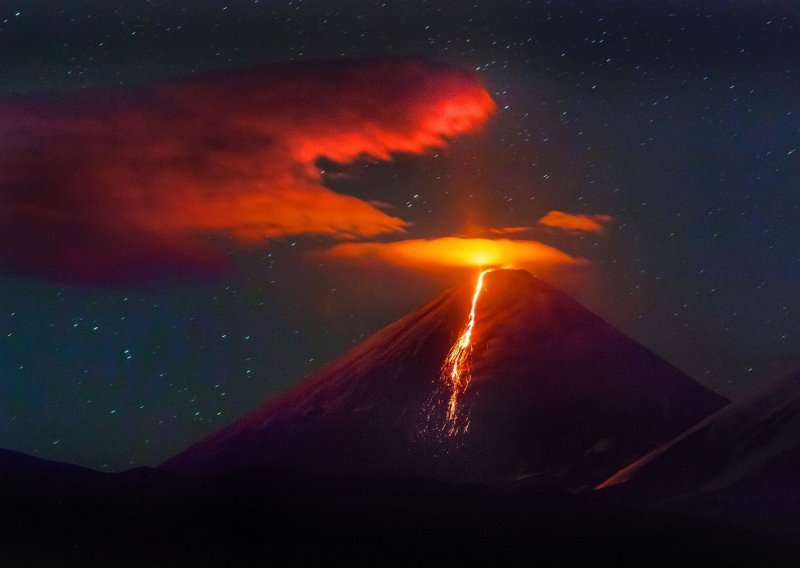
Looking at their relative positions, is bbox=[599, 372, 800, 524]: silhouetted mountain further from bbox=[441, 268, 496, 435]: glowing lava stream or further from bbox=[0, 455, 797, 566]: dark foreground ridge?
bbox=[441, 268, 496, 435]: glowing lava stream

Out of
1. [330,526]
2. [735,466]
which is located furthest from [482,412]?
[735,466]

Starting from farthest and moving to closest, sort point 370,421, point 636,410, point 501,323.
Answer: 1. point 501,323
2. point 370,421
3. point 636,410

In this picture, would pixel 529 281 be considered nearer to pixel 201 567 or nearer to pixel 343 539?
pixel 343 539

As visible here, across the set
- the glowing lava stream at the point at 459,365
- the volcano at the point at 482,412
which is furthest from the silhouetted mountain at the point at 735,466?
the glowing lava stream at the point at 459,365

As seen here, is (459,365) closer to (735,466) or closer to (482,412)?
(482,412)

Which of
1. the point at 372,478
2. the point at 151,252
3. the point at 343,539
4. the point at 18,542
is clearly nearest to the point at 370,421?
the point at 372,478

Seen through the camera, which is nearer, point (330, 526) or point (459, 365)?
point (330, 526)
